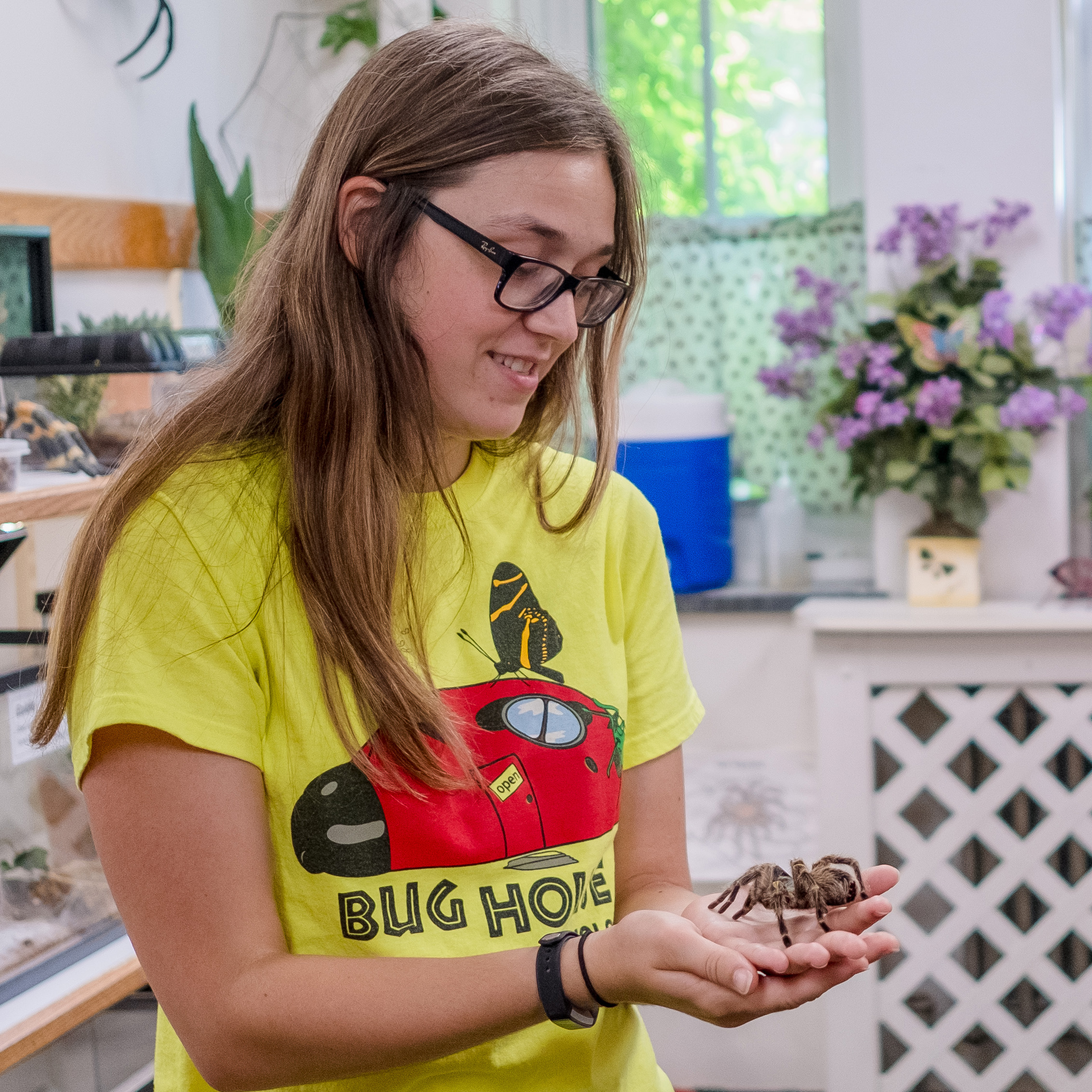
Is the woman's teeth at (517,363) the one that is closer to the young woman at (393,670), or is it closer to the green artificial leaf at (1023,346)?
the young woman at (393,670)

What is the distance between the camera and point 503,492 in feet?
2.99

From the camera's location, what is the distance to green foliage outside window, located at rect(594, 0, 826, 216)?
2510 millimetres

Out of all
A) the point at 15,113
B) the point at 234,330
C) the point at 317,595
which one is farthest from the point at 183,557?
the point at 15,113

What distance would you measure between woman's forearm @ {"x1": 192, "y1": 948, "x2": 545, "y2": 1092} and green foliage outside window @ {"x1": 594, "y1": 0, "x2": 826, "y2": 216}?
6.74 feet

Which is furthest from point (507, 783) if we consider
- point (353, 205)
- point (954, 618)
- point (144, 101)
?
point (144, 101)

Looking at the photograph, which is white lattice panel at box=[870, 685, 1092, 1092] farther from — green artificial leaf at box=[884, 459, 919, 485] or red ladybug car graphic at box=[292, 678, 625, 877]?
red ladybug car graphic at box=[292, 678, 625, 877]

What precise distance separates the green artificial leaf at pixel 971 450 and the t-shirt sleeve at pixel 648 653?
1.21 metres

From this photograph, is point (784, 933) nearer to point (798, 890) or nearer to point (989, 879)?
point (798, 890)

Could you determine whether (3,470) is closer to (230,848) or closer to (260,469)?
(260,469)

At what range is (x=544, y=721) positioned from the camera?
856mm

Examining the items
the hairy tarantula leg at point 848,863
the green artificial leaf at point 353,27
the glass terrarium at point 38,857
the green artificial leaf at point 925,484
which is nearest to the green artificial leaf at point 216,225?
the green artificial leaf at point 353,27

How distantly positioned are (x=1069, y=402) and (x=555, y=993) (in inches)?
64.6

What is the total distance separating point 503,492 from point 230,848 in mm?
329

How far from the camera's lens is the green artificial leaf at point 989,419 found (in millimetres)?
2006
